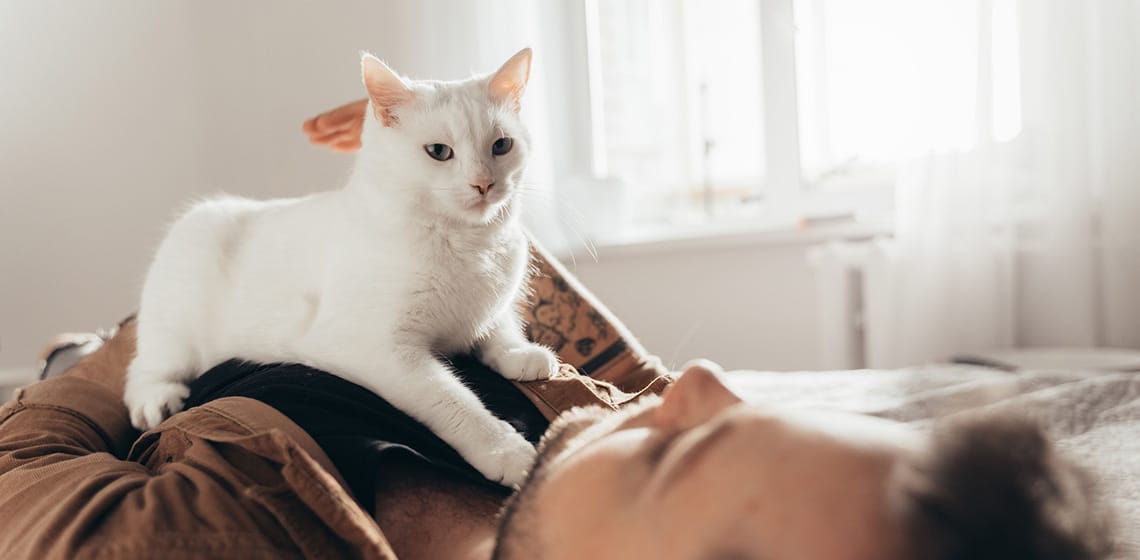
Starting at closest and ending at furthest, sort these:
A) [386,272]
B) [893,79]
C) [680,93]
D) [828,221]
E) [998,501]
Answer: [998,501] → [386,272] → [893,79] → [828,221] → [680,93]

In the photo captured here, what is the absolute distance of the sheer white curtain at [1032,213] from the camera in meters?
2.03

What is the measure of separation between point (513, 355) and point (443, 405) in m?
0.16

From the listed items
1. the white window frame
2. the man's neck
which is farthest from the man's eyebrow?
the white window frame

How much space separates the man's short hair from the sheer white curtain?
6.40 feet

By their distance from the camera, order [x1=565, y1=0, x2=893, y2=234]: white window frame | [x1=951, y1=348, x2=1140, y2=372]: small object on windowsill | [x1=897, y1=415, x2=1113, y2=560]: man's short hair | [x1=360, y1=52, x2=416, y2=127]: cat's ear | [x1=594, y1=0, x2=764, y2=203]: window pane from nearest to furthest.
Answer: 1. [x1=897, y1=415, x2=1113, y2=560]: man's short hair
2. [x1=360, y1=52, x2=416, y2=127]: cat's ear
3. [x1=951, y1=348, x2=1140, y2=372]: small object on windowsill
4. [x1=565, y1=0, x2=893, y2=234]: white window frame
5. [x1=594, y1=0, x2=764, y2=203]: window pane

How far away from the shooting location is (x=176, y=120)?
2.77 meters

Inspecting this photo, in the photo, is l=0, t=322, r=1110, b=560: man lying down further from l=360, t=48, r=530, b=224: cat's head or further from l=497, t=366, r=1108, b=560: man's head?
l=360, t=48, r=530, b=224: cat's head

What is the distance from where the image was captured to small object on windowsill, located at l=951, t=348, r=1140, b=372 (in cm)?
170

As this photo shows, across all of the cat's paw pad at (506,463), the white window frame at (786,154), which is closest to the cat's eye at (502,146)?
the cat's paw pad at (506,463)

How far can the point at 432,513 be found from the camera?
2.41 ft

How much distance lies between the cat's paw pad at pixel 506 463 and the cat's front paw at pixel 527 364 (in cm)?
16

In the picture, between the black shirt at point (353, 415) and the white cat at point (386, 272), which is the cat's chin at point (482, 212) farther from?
the black shirt at point (353, 415)

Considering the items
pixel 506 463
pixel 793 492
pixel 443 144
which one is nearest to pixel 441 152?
pixel 443 144

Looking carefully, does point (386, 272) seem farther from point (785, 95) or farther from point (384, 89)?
point (785, 95)
